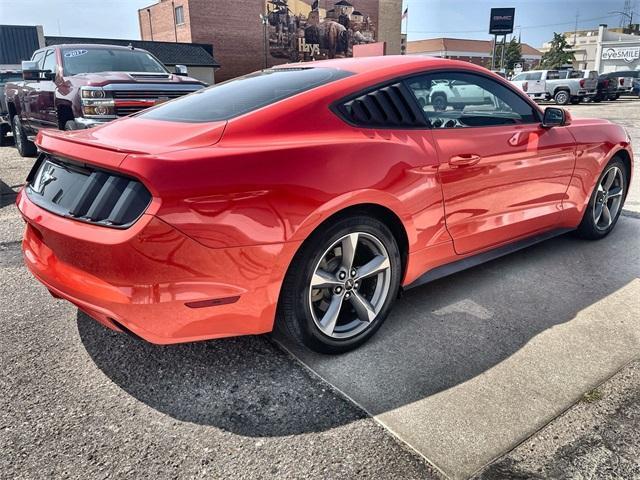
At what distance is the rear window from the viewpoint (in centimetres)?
275

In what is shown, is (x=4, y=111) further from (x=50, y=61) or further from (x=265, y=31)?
(x=265, y=31)

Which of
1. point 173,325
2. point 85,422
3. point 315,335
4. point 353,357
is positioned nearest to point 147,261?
point 173,325

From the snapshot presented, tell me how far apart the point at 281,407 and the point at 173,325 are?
2.01 ft

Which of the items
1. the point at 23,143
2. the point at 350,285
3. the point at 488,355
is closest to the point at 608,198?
the point at 488,355

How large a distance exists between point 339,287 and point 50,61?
7781 millimetres

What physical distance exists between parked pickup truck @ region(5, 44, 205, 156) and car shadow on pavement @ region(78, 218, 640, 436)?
14.8 feet

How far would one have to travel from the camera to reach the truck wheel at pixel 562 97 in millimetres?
27289

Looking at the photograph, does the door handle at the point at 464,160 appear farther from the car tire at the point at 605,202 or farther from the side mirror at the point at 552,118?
the car tire at the point at 605,202

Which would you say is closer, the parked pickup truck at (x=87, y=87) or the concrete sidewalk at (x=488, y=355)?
the concrete sidewalk at (x=488, y=355)

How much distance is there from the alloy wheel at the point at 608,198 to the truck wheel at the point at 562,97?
25627mm

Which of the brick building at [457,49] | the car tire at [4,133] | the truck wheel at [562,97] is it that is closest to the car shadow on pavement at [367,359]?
the car tire at [4,133]

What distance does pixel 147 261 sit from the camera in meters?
2.14

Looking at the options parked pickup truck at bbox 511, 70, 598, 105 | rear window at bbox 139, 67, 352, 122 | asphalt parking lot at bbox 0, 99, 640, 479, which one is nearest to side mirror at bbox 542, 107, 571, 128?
asphalt parking lot at bbox 0, 99, 640, 479

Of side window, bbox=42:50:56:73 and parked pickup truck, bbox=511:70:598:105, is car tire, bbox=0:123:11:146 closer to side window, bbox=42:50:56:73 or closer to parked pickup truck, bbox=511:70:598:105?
side window, bbox=42:50:56:73
